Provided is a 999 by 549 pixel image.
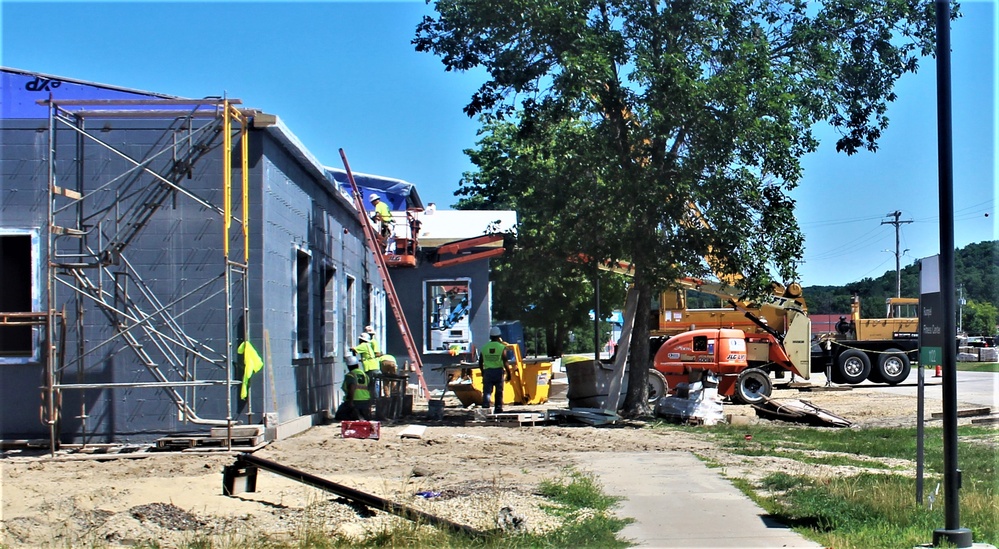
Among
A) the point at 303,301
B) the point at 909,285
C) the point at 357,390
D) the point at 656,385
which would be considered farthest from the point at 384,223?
the point at 909,285

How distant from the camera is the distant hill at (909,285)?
168 ft

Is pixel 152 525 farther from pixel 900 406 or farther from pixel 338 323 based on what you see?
pixel 900 406

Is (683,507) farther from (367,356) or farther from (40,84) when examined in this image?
(40,84)

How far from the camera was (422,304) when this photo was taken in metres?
31.1

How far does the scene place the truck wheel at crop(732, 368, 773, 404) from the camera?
24812 millimetres

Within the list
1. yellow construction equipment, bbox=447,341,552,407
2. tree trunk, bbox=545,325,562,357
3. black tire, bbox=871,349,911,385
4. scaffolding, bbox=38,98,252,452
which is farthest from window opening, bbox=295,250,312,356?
tree trunk, bbox=545,325,562,357

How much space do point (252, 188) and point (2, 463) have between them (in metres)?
4.87

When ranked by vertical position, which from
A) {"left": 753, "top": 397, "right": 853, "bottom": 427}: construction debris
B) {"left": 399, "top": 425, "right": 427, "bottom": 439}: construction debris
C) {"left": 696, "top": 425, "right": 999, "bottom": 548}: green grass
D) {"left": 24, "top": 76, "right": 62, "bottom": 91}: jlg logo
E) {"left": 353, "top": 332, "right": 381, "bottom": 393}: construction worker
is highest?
{"left": 24, "top": 76, "right": 62, "bottom": 91}: jlg logo

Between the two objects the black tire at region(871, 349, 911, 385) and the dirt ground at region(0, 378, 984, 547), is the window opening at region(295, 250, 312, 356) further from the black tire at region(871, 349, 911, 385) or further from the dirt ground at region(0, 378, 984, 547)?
the black tire at region(871, 349, 911, 385)

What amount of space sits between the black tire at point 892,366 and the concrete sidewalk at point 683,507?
2040 centimetres

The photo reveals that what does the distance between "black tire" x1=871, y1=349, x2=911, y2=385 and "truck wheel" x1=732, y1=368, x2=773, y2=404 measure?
321 inches

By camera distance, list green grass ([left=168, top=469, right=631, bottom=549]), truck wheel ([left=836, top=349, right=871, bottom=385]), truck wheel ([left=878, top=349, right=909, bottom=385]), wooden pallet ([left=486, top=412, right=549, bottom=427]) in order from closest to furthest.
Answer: green grass ([left=168, top=469, right=631, bottom=549])
wooden pallet ([left=486, top=412, right=549, bottom=427])
truck wheel ([left=836, top=349, right=871, bottom=385])
truck wheel ([left=878, top=349, right=909, bottom=385])

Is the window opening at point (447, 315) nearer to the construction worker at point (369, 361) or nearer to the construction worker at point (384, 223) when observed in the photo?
the construction worker at point (384, 223)

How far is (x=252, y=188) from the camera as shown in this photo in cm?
1475
